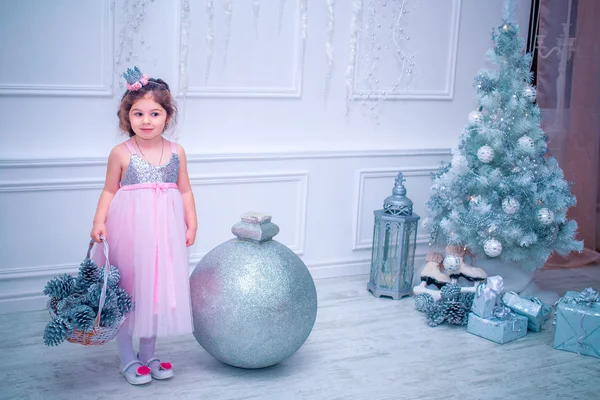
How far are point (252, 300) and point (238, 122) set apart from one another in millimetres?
1455

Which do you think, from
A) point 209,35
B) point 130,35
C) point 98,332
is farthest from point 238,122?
point 98,332

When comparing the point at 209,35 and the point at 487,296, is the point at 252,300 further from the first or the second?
the point at 209,35

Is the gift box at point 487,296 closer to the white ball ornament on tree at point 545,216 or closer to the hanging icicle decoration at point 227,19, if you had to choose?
the white ball ornament on tree at point 545,216

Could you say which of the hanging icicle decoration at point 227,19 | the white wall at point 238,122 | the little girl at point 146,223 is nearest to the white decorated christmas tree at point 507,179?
the white wall at point 238,122

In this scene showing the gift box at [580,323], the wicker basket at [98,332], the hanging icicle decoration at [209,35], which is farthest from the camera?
the hanging icicle decoration at [209,35]

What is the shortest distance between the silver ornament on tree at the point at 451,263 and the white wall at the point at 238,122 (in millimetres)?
654

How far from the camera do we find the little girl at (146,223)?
276cm

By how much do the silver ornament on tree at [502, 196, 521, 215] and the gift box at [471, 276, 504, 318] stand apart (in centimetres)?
41

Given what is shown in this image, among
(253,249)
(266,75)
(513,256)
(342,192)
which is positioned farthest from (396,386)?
(266,75)

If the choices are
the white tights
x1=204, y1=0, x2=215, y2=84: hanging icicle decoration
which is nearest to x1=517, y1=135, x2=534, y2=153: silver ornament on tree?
x1=204, y1=0, x2=215, y2=84: hanging icicle decoration

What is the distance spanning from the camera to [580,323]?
3.36m

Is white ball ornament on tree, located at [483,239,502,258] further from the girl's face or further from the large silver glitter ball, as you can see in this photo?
the girl's face

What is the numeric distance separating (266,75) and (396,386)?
1878 millimetres

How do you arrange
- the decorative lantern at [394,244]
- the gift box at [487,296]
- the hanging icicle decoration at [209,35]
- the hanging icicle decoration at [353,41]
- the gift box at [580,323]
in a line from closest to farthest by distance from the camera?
1. the gift box at [580,323]
2. the gift box at [487,296]
3. the hanging icicle decoration at [209,35]
4. the decorative lantern at [394,244]
5. the hanging icicle decoration at [353,41]
